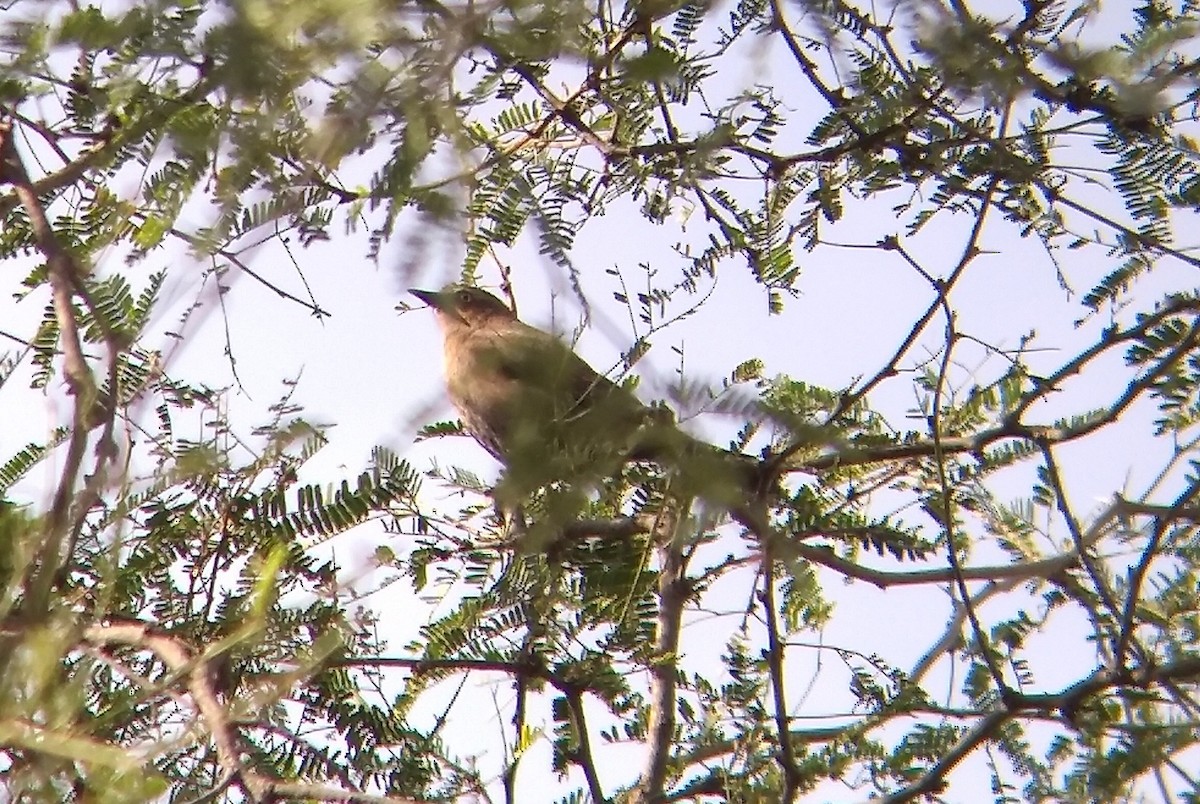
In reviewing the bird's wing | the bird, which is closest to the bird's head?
the bird

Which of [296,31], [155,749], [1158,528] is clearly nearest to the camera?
[296,31]

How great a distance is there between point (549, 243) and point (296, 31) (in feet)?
1.53

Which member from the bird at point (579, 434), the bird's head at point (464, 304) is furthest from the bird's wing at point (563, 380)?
the bird's head at point (464, 304)

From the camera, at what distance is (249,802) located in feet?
→ 10.2

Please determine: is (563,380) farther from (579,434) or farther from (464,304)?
(464,304)

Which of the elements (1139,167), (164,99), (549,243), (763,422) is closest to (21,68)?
(164,99)

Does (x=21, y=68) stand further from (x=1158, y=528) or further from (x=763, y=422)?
(x=1158, y=528)

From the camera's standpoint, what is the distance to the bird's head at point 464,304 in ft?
5.86

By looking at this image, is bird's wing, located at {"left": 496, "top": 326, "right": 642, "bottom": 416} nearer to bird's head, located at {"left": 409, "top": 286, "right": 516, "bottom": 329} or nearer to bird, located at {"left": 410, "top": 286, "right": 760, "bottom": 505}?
bird, located at {"left": 410, "top": 286, "right": 760, "bottom": 505}

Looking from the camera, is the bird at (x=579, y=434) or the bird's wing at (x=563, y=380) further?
the bird's wing at (x=563, y=380)

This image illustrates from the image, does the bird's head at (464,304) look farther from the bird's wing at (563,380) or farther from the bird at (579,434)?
the bird's wing at (563,380)

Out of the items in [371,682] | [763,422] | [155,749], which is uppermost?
[371,682]

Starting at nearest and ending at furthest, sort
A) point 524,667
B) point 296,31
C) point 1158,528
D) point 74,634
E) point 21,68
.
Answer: point 296,31 → point 21,68 → point 74,634 → point 1158,528 → point 524,667

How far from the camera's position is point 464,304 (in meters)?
2.21
